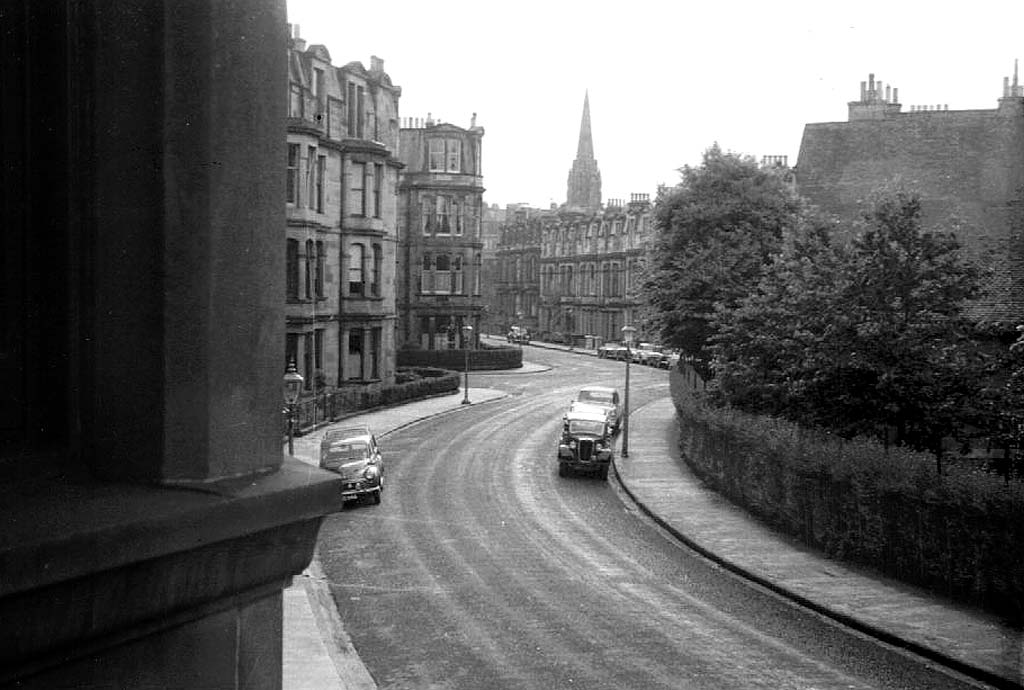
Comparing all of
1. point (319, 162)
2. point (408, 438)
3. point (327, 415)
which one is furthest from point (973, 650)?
point (319, 162)

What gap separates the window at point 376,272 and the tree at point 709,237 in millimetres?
15006

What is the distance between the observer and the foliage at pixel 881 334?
23.7 m

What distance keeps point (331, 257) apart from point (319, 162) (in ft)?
14.5

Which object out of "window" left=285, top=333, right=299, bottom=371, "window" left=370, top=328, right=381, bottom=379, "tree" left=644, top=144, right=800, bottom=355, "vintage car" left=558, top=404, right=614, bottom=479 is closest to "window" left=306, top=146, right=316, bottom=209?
"window" left=285, top=333, right=299, bottom=371

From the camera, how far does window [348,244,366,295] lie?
49388 mm

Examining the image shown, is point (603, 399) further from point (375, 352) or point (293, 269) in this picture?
point (375, 352)

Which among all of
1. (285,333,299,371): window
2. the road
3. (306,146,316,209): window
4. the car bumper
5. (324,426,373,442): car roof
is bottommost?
the road

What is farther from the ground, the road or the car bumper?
the car bumper

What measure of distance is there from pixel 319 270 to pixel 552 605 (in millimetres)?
30640

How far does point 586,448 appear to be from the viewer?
3212cm

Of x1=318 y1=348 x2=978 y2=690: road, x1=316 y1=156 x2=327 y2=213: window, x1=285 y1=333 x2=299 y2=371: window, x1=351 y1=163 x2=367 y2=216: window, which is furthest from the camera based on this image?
x1=351 y1=163 x2=367 y2=216: window

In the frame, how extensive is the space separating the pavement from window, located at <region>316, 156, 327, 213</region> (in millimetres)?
16849

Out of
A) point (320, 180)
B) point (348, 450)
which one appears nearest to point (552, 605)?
point (348, 450)

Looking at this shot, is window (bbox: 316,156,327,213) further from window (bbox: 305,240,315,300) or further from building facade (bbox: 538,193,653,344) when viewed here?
building facade (bbox: 538,193,653,344)
